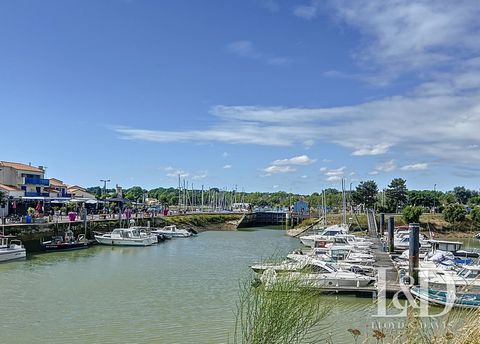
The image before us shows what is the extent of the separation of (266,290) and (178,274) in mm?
25903

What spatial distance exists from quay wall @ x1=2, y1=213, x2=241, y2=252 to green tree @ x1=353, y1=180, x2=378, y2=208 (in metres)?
23.4

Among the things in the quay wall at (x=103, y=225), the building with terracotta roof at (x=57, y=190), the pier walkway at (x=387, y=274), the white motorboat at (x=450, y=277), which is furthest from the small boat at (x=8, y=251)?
the building with terracotta roof at (x=57, y=190)

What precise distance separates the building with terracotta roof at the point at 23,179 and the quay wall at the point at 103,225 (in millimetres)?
17360

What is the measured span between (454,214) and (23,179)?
2592 inches

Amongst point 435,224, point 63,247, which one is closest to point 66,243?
point 63,247

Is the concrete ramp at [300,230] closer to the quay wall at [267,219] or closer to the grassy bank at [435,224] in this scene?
the grassy bank at [435,224]

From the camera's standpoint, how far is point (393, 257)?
3962cm

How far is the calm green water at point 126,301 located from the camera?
19.1 metres

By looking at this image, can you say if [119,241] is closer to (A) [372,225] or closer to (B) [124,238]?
(B) [124,238]

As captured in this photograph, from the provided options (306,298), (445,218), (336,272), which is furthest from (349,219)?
(306,298)

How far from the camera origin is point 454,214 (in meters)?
77.3

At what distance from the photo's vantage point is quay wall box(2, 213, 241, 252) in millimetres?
46031

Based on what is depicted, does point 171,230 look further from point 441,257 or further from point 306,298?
point 306,298

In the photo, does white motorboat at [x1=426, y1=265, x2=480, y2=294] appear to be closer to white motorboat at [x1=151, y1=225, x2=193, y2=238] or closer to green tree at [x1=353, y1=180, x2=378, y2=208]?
white motorboat at [x1=151, y1=225, x2=193, y2=238]
